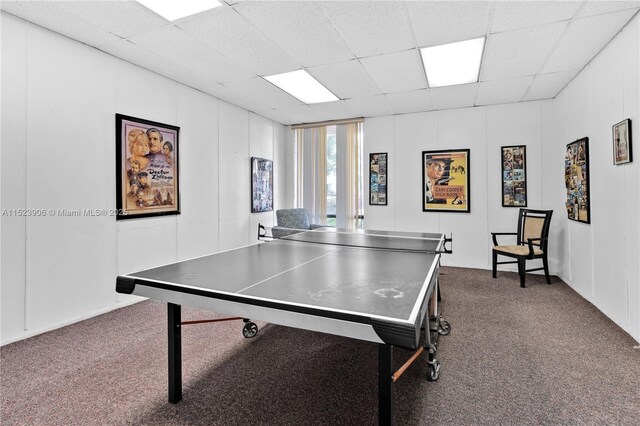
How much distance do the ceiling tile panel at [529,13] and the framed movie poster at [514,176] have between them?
2.82 m

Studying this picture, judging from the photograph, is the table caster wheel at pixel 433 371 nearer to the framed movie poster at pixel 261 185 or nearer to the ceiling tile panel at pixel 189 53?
the ceiling tile panel at pixel 189 53

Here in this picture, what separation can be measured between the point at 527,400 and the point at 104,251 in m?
4.09

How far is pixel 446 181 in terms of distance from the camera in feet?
18.9

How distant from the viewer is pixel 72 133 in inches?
125

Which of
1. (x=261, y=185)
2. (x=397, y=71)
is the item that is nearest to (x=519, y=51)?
(x=397, y=71)

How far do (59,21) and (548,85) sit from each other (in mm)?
5885

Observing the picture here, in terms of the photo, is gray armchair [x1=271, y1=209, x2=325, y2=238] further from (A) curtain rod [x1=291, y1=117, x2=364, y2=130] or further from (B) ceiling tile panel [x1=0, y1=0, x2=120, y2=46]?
(B) ceiling tile panel [x1=0, y1=0, x2=120, y2=46]

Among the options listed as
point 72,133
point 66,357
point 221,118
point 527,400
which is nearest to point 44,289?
point 66,357

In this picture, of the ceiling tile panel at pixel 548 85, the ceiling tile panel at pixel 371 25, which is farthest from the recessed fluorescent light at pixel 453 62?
the ceiling tile panel at pixel 548 85

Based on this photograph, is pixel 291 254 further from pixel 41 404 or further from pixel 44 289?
pixel 44 289

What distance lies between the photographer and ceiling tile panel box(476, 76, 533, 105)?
4.34 metres

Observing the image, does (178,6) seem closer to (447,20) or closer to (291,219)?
(447,20)

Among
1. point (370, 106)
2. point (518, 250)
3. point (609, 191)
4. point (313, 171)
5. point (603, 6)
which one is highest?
point (370, 106)

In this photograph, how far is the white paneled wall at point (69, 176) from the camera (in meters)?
2.76
